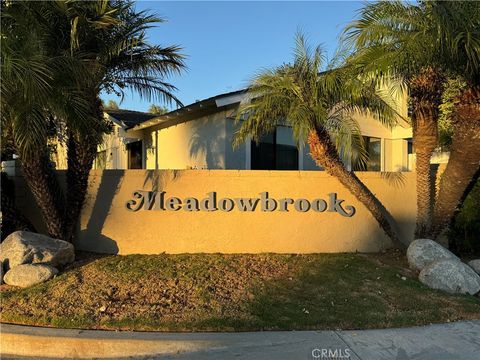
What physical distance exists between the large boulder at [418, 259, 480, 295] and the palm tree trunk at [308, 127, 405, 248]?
81.9 inches

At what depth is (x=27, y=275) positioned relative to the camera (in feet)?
24.2

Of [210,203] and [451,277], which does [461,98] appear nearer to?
[451,277]

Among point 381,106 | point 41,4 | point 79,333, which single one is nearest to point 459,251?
point 381,106

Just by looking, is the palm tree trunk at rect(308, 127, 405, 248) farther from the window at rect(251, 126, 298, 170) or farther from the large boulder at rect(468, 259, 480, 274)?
the window at rect(251, 126, 298, 170)

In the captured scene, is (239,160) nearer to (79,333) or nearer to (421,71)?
(421,71)

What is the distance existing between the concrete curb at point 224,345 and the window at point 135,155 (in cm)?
1245

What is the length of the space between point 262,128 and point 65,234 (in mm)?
4441

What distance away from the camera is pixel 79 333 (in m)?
5.51

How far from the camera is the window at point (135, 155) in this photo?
17806mm

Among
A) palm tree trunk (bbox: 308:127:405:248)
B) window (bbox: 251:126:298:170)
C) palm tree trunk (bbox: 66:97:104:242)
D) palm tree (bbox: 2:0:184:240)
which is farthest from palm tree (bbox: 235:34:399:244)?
window (bbox: 251:126:298:170)

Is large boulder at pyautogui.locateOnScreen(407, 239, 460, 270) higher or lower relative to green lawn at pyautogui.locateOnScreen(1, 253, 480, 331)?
higher

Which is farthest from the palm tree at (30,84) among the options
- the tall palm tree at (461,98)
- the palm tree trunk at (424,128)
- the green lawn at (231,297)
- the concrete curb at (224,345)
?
the palm tree trunk at (424,128)

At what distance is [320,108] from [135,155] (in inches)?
441

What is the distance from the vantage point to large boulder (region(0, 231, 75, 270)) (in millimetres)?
7734
